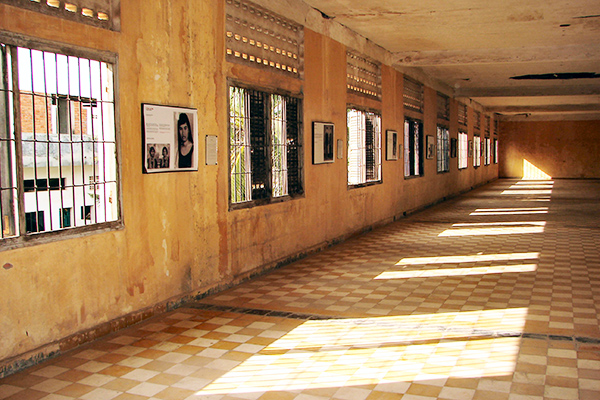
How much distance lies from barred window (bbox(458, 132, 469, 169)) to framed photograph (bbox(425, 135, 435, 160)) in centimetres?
525

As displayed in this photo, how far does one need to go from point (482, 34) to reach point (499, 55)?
5.34 ft

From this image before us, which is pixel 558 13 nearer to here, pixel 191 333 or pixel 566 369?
pixel 566 369

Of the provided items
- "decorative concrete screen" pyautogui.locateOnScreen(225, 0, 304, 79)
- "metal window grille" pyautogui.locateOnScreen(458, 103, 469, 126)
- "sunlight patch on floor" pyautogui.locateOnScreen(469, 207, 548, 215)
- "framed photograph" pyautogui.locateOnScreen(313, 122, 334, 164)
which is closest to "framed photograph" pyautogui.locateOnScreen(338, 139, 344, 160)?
"framed photograph" pyautogui.locateOnScreen(313, 122, 334, 164)

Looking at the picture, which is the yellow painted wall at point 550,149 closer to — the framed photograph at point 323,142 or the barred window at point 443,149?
the barred window at point 443,149

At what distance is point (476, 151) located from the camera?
77.8 ft

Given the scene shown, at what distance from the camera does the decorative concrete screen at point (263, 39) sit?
6.28 meters

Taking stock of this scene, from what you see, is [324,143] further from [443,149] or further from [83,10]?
[443,149]

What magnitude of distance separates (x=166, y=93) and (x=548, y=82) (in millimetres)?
15228

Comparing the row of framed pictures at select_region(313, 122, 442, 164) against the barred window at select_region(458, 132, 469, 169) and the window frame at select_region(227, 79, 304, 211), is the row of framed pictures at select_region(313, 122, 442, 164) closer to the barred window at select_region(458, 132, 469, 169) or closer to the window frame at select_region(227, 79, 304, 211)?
the window frame at select_region(227, 79, 304, 211)

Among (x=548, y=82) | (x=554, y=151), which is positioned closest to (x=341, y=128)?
(x=548, y=82)

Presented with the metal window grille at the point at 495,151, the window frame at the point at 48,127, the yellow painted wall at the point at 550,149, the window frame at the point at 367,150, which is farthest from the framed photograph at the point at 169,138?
the yellow painted wall at the point at 550,149

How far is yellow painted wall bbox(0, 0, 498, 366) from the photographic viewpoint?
→ 13.0ft

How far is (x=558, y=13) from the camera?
338 inches

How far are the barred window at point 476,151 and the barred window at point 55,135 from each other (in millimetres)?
20142
